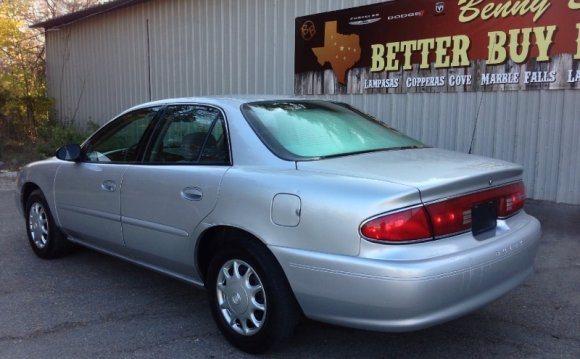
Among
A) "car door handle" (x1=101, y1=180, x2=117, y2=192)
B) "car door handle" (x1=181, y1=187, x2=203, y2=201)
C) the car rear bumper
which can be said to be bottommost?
the car rear bumper

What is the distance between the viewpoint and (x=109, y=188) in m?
4.24

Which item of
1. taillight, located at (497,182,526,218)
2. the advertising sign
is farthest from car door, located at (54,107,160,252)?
the advertising sign

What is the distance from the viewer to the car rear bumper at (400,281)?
8.57ft

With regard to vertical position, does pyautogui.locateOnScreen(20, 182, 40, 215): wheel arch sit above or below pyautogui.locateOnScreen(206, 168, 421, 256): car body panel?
below

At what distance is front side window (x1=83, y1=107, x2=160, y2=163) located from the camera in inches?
168

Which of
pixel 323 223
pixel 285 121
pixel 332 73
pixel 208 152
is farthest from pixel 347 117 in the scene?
pixel 332 73

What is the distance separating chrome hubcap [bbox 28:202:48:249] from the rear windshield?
276cm

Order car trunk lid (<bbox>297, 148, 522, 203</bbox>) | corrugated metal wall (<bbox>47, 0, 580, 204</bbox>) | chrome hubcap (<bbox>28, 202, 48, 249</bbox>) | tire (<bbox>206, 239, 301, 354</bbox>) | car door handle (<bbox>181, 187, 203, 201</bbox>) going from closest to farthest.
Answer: car trunk lid (<bbox>297, 148, 522, 203</bbox>) < tire (<bbox>206, 239, 301, 354</bbox>) < car door handle (<bbox>181, 187, 203, 201</bbox>) < chrome hubcap (<bbox>28, 202, 48, 249</bbox>) < corrugated metal wall (<bbox>47, 0, 580, 204</bbox>)

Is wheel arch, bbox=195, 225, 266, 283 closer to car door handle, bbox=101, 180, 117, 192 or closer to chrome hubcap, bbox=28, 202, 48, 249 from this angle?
car door handle, bbox=101, 180, 117, 192

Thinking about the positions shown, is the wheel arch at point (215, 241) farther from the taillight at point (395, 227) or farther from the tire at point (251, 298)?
the taillight at point (395, 227)

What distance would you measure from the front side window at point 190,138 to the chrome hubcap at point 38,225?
6.15 ft

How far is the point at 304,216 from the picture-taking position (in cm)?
287

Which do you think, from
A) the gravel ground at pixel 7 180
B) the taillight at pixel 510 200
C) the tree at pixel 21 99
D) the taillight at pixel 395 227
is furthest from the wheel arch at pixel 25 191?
the tree at pixel 21 99

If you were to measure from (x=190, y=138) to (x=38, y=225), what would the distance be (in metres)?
2.40
